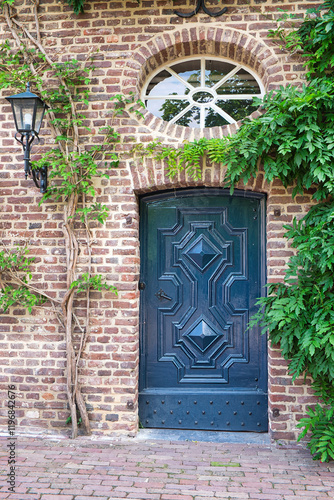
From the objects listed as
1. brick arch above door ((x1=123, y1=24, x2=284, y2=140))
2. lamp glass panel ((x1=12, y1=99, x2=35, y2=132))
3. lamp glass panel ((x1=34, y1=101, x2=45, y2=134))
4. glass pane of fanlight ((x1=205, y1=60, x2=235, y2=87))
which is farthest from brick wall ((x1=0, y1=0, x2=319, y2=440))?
lamp glass panel ((x1=12, y1=99, x2=35, y2=132))

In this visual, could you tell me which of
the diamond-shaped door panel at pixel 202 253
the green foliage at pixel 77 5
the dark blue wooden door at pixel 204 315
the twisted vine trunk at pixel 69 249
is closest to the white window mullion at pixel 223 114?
the dark blue wooden door at pixel 204 315

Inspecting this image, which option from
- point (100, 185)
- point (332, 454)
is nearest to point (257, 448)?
point (332, 454)

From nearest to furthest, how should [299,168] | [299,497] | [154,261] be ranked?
[299,497]
[299,168]
[154,261]

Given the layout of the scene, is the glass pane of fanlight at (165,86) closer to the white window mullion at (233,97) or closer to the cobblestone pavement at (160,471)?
the white window mullion at (233,97)

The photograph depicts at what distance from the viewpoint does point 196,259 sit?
394 cm

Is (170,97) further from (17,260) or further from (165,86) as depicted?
(17,260)

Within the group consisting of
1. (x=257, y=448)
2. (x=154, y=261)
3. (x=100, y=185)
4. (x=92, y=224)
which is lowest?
(x=257, y=448)

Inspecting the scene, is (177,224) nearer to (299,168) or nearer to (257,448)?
(299,168)

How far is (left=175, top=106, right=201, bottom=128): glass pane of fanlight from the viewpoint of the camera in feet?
13.1

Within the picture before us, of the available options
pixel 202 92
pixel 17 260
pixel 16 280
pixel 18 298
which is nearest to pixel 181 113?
pixel 202 92

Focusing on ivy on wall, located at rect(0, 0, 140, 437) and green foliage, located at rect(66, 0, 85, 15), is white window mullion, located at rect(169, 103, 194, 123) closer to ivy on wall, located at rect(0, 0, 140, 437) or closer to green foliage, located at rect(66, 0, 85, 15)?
ivy on wall, located at rect(0, 0, 140, 437)

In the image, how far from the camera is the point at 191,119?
13.2 feet

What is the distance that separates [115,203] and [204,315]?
4.52ft

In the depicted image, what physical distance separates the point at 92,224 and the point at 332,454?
277cm
